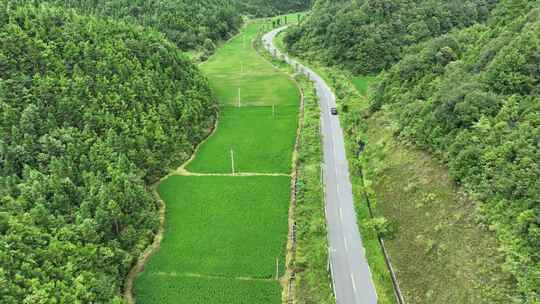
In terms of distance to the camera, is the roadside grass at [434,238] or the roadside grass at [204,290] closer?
the roadside grass at [434,238]

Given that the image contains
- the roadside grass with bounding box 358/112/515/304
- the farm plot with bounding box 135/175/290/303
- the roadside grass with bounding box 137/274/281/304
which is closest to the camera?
the roadside grass with bounding box 358/112/515/304

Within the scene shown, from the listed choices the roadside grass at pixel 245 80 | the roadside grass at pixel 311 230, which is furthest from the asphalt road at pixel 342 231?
the roadside grass at pixel 245 80

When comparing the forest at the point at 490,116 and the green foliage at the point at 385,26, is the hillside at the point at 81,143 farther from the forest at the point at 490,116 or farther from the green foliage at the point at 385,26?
the green foliage at the point at 385,26

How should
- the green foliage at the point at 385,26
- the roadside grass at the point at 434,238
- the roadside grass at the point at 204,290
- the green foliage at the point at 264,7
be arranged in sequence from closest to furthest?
the roadside grass at the point at 434,238 → the roadside grass at the point at 204,290 → the green foliage at the point at 385,26 → the green foliage at the point at 264,7

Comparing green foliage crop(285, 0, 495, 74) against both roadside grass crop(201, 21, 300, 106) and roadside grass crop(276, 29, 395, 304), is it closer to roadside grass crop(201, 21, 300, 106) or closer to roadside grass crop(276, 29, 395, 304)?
roadside grass crop(201, 21, 300, 106)

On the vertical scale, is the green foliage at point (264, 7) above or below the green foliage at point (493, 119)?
above

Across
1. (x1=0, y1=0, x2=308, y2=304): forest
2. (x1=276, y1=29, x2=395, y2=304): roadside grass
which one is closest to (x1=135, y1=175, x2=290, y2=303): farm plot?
(x1=0, y1=0, x2=308, y2=304): forest
